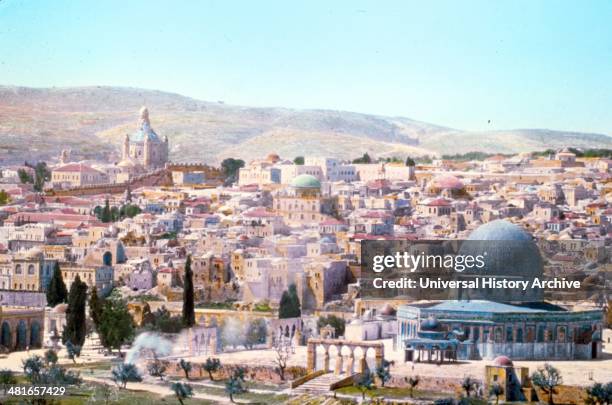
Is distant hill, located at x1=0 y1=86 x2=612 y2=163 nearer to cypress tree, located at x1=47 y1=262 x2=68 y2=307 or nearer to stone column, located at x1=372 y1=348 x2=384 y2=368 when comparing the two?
cypress tree, located at x1=47 y1=262 x2=68 y2=307

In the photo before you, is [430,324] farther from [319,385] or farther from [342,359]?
[319,385]

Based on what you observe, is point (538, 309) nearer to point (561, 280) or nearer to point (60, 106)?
point (561, 280)

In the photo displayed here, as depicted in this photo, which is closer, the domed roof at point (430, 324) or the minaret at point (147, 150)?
the domed roof at point (430, 324)

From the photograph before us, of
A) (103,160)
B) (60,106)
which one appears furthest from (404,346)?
(60,106)

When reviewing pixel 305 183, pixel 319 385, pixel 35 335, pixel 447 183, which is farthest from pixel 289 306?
pixel 447 183

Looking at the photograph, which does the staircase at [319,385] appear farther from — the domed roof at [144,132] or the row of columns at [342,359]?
the domed roof at [144,132]

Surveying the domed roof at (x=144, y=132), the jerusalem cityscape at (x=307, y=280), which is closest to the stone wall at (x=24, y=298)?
the jerusalem cityscape at (x=307, y=280)
